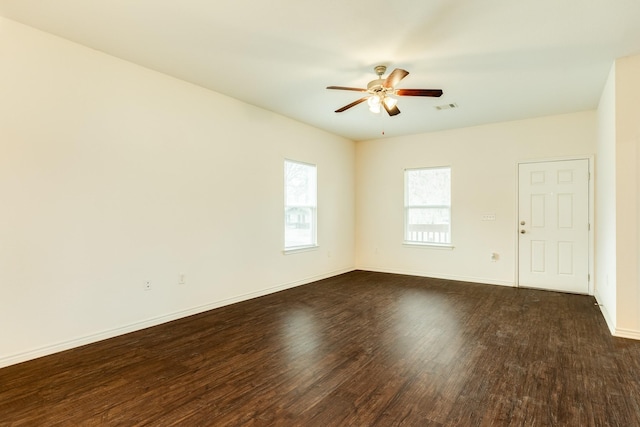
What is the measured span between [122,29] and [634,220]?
4.96 m

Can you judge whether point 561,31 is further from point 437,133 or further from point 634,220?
point 437,133

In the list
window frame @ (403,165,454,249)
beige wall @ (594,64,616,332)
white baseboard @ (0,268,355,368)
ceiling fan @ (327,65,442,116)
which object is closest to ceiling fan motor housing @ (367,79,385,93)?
ceiling fan @ (327,65,442,116)

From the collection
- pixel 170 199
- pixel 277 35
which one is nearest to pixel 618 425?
pixel 277 35

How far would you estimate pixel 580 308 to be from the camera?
4.20m

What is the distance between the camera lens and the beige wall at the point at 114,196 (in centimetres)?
271

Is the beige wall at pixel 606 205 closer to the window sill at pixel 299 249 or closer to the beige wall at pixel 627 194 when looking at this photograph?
the beige wall at pixel 627 194

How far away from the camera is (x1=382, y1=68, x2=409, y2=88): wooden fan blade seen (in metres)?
2.87

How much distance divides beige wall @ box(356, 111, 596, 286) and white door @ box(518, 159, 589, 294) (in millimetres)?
158

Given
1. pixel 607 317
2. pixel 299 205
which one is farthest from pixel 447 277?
pixel 299 205

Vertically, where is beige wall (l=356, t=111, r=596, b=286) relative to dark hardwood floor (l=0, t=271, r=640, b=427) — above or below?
above

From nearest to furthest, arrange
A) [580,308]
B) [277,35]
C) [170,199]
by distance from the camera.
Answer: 1. [277,35]
2. [170,199]
3. [580,308]

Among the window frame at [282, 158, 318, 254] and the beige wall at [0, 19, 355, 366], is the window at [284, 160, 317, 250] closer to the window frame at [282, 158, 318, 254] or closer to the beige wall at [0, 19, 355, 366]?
the window frame at [282, 158, 318, 254]

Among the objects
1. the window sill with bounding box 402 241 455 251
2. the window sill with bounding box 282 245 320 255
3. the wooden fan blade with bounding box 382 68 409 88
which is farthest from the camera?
the window sill with bounding box 402 241 455 251

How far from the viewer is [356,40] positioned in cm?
291
